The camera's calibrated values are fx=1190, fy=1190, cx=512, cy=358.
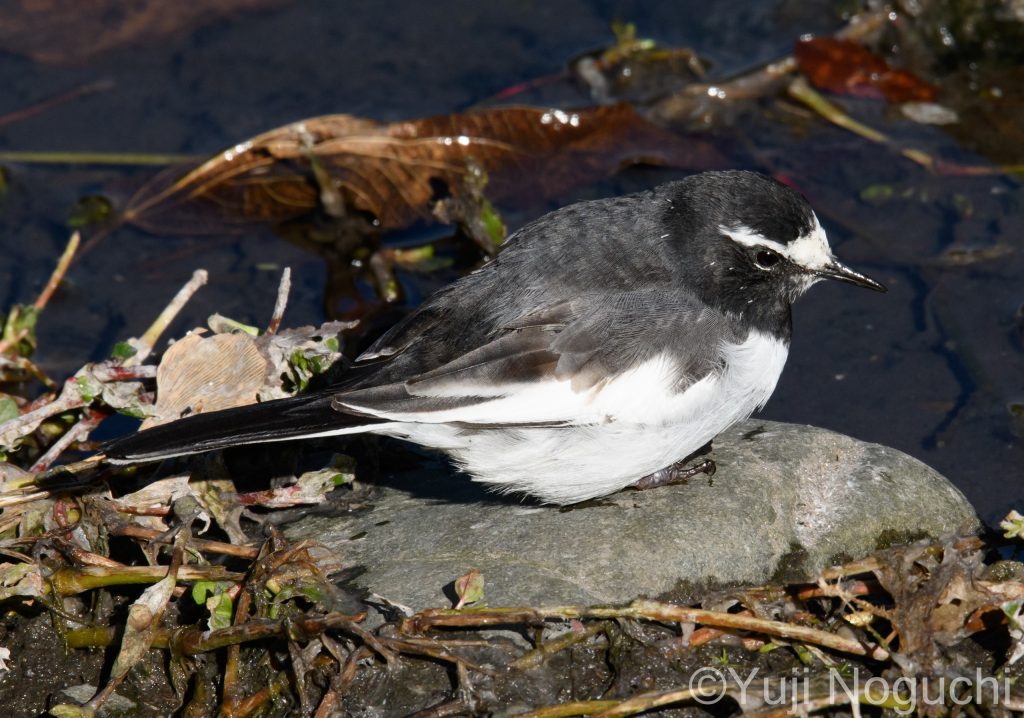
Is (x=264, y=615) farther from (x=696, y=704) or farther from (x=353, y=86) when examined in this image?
(x=353, y=86)

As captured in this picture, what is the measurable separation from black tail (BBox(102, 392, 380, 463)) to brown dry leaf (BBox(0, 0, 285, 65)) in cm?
497

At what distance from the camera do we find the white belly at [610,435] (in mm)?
4059

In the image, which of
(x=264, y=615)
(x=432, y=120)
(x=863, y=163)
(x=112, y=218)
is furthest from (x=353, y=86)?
(x=264, y=615)

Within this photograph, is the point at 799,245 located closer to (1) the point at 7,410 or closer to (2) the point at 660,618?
(2) the point at 660,618

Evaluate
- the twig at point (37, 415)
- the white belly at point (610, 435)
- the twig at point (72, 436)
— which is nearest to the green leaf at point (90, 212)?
the twig at point (72, 436)

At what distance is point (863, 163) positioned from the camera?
7.07 m

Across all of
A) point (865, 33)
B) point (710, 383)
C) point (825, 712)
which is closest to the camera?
point (825, 712)

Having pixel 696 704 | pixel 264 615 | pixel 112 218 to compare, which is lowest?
pixel 696 704

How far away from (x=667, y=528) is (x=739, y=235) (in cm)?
111

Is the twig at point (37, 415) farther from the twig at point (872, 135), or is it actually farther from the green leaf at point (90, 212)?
the twig at point (872, 135)

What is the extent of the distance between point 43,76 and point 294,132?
7.26ft

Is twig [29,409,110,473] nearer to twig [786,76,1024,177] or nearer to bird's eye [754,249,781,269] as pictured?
bird's eye [754,249,781,269]

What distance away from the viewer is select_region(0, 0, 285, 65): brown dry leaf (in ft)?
26.7

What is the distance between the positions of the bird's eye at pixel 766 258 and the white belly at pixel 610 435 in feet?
1.25
